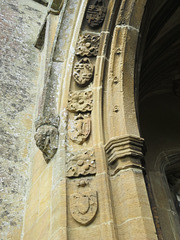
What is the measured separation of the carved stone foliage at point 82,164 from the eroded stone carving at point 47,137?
259 millimetres

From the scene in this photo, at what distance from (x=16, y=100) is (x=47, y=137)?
52.4 inches

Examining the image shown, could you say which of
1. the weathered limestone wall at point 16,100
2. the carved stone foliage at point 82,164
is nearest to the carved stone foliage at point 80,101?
the carved stone foliage at point 82,164

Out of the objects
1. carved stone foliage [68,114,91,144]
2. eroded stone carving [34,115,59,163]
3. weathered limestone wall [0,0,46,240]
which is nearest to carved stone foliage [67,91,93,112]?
carved stone foliage [68,114,91,144]

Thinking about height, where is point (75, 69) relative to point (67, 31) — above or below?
below

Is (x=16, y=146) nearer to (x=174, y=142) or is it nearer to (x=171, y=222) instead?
(x=171, y=222)

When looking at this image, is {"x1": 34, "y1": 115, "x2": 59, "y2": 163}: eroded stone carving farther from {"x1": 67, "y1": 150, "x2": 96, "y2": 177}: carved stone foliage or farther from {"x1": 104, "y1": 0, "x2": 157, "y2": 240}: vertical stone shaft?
{"x1": 104, "y1": 0, "x2": 157, "y2": 240}: vertical stone shaft

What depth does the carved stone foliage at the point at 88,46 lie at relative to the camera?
306 centimetres

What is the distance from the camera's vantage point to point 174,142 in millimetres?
4543

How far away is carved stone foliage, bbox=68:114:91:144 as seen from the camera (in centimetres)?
259

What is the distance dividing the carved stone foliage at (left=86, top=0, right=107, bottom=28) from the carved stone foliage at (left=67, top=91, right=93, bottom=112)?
0.92 meters

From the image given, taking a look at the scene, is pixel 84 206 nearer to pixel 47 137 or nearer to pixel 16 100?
pixel 47 137

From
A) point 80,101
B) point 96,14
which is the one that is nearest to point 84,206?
point 80,101

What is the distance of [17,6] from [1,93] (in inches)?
86.2

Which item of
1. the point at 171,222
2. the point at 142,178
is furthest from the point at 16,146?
the point at 171,222
